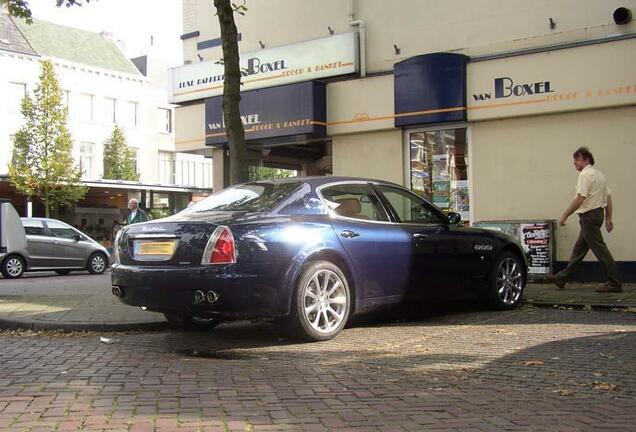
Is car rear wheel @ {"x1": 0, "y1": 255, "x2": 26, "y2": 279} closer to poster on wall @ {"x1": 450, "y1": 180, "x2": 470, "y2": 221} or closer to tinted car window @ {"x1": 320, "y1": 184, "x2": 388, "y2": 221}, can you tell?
poster on wall @ {"x1": 450, "y1": 180, "x2": 470, "y2": 221}

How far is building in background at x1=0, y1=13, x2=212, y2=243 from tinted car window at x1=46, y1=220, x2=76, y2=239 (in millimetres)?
14149

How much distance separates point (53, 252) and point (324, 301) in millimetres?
13332

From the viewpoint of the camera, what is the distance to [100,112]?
4272cm

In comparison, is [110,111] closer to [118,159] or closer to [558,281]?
[118,159]

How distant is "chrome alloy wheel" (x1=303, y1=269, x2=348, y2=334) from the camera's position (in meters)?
6.09

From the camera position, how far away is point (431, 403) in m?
4.13

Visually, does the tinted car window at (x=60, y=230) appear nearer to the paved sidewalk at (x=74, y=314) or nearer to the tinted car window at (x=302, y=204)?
the paved sidewalk at (x=74, y=314)

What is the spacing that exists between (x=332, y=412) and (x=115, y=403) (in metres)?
1.36

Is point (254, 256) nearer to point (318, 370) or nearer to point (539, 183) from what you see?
point (318, 370)

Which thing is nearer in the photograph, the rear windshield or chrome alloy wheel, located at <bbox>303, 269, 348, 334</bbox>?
chrome alloy wheel, located at <bbox>303, 269, 348, 334</bbox>

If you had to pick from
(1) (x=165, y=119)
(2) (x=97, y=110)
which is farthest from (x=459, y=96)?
(1) (x=165, y=119)

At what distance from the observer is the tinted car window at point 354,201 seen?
6738mm

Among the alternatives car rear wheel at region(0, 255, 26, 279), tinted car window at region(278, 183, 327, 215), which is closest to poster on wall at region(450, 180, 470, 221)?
tinted car window at region(278, 183, 327, 215)

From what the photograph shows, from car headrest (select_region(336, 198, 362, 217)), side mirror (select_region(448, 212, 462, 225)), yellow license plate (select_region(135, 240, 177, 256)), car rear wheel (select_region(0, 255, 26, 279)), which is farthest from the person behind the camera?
car rear wheel (select_region(0, 255, 26, 279))
